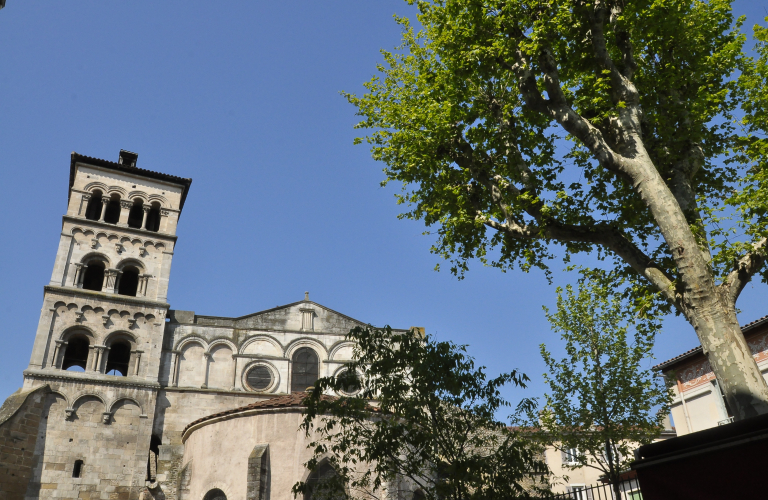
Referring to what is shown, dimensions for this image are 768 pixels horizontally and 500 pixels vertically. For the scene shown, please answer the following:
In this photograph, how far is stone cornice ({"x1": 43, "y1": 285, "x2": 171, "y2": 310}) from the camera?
25.8 metres

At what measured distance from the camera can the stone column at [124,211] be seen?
1143 inches

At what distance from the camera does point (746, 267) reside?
33.5 feet

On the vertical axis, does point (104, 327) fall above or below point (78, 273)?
below

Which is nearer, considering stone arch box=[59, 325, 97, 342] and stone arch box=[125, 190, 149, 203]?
stone arch box=[59, 325, 97, 342]

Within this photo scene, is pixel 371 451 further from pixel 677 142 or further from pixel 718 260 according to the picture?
pixel 677 142

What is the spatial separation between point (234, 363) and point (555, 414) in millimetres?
15043

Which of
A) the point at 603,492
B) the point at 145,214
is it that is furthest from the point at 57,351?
the point at 603,492

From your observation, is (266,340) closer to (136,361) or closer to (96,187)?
(136,361)

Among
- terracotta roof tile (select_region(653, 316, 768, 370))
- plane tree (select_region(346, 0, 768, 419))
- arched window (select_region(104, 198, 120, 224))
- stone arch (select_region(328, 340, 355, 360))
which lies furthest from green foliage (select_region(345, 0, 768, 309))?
arched window (select_region(104, 198, 120, 224))

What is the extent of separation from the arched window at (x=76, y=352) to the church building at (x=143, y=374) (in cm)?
6

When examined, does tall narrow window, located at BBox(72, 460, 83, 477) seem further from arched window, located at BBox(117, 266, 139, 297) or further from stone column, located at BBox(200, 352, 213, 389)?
arched window, located at BBox(117, 266, 139, 297)

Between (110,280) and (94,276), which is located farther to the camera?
(94,276)

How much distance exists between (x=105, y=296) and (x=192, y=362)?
489 centimetres

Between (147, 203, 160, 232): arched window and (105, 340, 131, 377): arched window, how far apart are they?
249 inches
